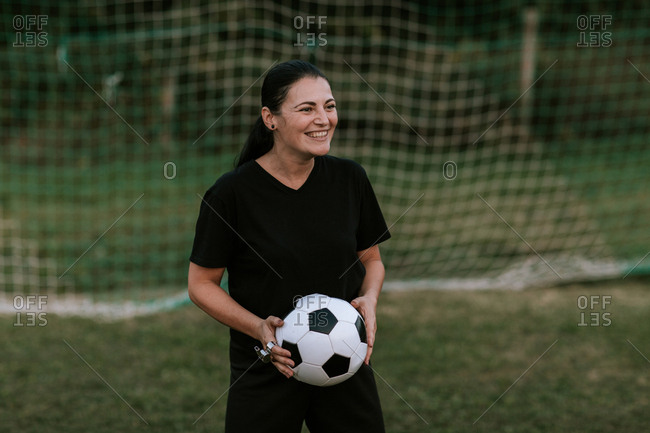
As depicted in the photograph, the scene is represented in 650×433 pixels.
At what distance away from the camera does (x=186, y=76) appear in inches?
467

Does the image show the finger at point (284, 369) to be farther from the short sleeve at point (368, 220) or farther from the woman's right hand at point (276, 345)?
the short sleeve at point (368, 220)

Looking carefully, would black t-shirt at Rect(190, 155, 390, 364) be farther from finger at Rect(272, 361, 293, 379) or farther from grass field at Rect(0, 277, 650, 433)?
grass field at Rect(0, 277, 650, 433)

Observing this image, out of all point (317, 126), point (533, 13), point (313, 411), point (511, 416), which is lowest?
point (511, 416)

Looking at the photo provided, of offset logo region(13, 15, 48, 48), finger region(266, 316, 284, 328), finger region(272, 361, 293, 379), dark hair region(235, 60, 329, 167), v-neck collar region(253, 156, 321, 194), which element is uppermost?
offset logo region(13, 15, 48, 48)

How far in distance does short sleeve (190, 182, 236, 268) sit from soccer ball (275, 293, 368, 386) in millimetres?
287

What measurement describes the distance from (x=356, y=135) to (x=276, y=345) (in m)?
8.34

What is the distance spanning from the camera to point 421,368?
15.7 ft

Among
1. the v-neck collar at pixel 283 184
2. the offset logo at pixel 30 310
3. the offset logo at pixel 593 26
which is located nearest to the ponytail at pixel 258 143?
the v-neck collar at pixel 283 184

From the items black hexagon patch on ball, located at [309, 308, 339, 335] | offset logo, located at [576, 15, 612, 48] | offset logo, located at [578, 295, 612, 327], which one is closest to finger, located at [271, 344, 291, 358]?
black hexagon patch on ball, located at [309, 308, 339, 335]

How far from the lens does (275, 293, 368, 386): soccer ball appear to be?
227 cm

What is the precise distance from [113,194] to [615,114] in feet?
26.6

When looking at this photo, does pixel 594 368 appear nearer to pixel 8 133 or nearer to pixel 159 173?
pixel 159 173

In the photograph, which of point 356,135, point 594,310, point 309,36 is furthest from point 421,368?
point 356,135

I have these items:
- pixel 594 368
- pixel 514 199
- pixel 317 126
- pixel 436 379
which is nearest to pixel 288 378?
pixel 317 126
